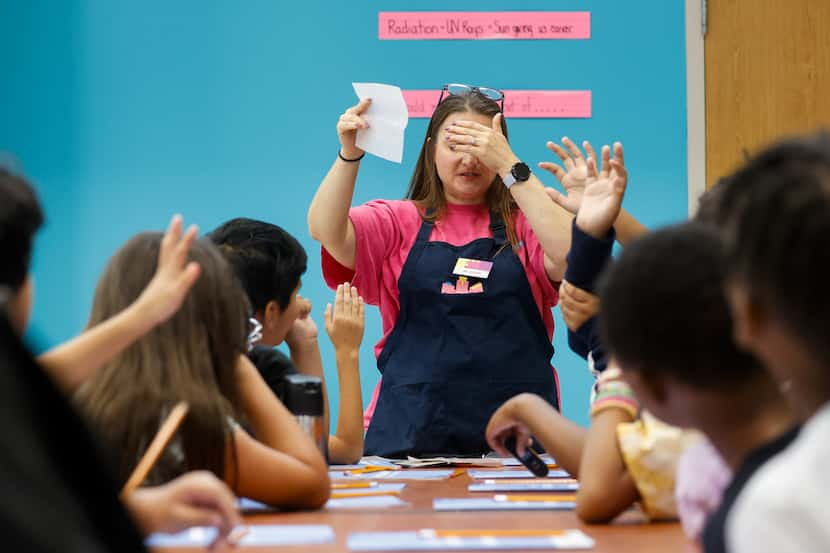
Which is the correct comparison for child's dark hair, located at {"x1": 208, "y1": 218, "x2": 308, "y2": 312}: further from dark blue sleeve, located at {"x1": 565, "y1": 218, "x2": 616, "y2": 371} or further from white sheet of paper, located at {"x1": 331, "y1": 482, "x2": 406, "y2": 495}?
dark blue sleeve, located at {"x1": 565, "y1": 218, "x2": 616, "y2": 371}

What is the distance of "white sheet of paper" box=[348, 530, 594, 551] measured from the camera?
1174 mm

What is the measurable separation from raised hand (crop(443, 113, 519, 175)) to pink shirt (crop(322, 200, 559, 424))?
158 millimetres

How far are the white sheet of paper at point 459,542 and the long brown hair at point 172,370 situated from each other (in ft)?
0.88

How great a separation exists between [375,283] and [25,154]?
1576mm

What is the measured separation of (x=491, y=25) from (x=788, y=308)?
298 centimetres

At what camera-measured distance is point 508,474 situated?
2006mm

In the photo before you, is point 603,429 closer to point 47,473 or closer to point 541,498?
point 541,498

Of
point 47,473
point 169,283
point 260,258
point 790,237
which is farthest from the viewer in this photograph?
point 260,258

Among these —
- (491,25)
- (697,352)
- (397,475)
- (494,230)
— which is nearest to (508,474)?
(397,475)

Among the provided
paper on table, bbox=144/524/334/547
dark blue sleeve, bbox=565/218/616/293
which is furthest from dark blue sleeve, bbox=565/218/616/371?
paper on table, bbox=144/524/334/547

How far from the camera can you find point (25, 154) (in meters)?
3.56

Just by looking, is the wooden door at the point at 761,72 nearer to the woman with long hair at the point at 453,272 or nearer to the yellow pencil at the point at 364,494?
the woman with long hair at the point at 453,272

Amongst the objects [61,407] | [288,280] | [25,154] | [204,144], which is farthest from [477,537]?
[25,154]

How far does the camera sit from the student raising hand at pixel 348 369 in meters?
2.27
